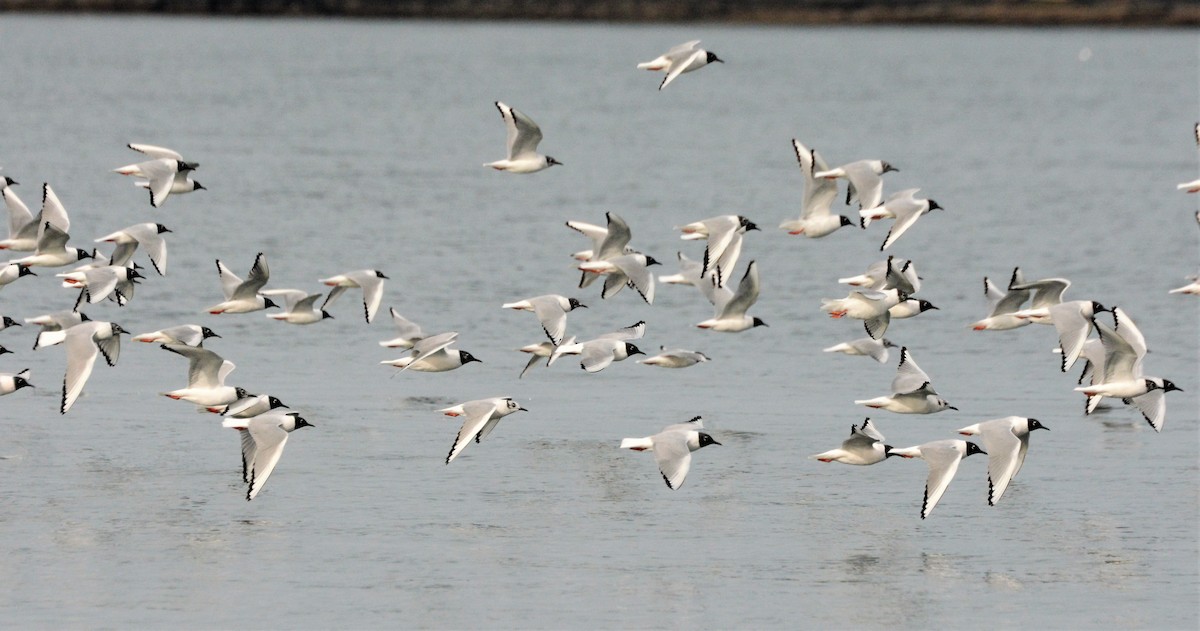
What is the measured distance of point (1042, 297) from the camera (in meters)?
21.1

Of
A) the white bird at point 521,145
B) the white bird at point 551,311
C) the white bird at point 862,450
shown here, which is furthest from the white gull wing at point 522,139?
the white bird at point 862,450

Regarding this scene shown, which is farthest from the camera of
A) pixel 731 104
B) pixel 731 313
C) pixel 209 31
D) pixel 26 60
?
pixel 209 31

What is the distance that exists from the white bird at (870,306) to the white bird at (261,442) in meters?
5.96

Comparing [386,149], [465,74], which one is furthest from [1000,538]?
[465,74]

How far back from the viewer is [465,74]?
93.1 metres

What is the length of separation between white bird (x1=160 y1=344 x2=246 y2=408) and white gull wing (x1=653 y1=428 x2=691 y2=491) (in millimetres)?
3979

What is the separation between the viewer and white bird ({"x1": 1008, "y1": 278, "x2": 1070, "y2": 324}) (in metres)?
20.2

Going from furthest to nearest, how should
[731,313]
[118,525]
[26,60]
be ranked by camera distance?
1. [26,60]
2. [731,313]
3. [118,525]

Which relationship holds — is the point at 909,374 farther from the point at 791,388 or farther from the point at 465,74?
the point at 465,74

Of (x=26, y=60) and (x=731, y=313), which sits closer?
(x=731, y=313)

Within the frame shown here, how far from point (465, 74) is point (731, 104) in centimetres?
1710

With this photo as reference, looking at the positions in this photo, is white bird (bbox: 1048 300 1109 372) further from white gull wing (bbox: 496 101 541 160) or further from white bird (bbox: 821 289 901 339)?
white gull wing (bbox: 496 101 541 160)

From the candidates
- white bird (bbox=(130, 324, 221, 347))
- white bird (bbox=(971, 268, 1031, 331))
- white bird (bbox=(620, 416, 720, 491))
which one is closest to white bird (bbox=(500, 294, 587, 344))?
white bird (bbox=(130, 324, 221, 347))

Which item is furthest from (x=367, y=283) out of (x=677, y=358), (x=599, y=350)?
(x=677, y=358)
